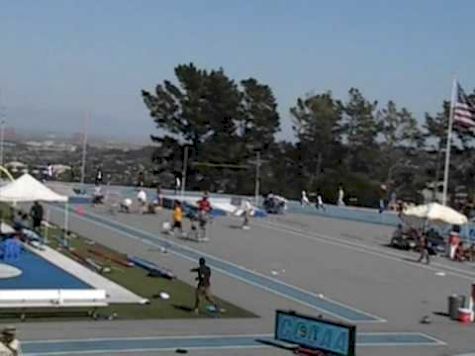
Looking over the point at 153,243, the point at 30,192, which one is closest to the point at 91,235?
the point at 153,243

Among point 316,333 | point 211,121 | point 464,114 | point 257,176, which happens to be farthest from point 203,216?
point 211,121

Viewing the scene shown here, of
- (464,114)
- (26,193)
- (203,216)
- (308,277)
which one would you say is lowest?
(308,277)

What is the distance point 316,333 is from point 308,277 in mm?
12258

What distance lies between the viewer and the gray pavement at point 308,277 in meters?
19.3

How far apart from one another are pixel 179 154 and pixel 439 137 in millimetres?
21482

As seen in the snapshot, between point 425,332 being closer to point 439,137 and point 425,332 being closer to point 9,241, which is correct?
point 9,241

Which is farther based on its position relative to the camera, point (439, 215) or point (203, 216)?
point (203, 216)

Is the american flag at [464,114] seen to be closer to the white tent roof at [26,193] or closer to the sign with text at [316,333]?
the white tent roof at [26,193]

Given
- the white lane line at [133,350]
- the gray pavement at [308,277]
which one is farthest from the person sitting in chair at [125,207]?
the white lane line at [133,350]

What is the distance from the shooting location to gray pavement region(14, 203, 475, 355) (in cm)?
1930

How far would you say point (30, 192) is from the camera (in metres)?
30.2

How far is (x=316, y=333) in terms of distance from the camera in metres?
16.9

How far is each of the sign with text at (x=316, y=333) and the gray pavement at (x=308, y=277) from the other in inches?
23.6

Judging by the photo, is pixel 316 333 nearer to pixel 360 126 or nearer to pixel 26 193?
pixel 26 193
